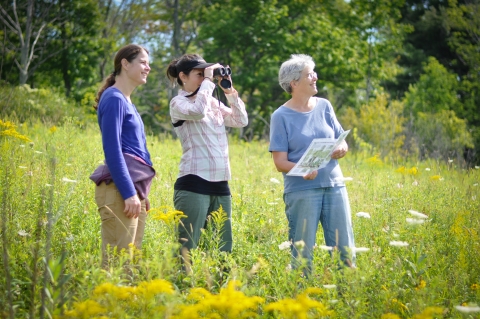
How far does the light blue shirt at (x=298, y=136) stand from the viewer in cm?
374

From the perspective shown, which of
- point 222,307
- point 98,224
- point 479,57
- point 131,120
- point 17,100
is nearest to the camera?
point 222,307

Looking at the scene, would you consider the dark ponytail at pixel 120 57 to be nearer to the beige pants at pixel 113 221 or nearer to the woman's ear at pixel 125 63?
the woman's ear at pixel 125 63

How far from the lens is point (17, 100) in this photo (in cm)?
1104

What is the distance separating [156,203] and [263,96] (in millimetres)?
17053

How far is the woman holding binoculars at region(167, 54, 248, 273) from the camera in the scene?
3686 millimetres

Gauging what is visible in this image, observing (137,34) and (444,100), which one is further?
(137,34)

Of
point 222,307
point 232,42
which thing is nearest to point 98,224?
point 222,307

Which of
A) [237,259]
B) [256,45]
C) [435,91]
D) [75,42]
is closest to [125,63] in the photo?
[237,259]

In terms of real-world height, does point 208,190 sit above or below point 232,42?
below

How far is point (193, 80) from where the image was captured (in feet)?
12.9

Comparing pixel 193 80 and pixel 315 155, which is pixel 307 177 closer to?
pixel 315 155

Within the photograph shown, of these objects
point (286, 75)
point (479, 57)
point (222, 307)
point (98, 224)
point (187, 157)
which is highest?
point (479, 57)

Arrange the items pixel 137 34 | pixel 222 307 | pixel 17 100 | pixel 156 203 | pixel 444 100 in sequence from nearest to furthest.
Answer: pixel 222 307 < pixel 156 203 < pixel 17 100 < pixel 444 100 < pixel 137 34

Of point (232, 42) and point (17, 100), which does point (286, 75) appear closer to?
point (17, 100)
